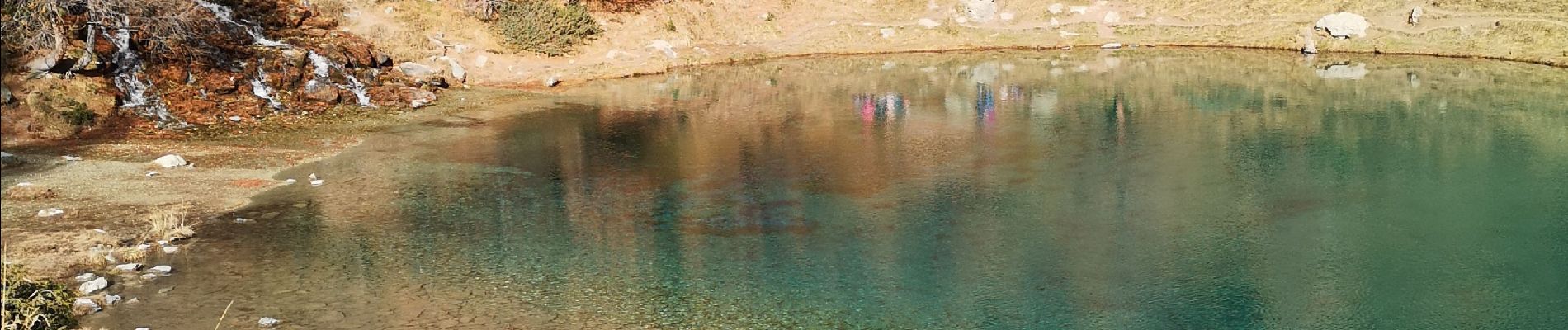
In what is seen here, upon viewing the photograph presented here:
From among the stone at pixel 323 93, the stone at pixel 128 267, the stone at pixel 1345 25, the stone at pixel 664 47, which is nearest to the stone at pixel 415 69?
the stone at pixel 323 93

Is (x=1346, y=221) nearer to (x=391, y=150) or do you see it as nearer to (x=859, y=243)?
(x=859, y=243)

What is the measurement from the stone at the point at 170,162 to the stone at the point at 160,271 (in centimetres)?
778

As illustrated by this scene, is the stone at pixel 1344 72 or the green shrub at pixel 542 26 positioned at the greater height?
the green shrub at pixel 542 26

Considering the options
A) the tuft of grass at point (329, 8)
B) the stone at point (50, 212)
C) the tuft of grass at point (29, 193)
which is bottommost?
the stone at point (50, 212)

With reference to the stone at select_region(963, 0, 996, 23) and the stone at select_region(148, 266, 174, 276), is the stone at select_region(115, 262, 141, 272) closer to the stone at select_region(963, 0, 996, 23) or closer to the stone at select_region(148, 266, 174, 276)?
the stone at select_region(148, 266, 174, 276)

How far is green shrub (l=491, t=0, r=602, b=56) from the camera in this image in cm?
4275

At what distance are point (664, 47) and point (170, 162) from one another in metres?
21.2

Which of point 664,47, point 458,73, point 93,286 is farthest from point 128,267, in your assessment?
point 664,47

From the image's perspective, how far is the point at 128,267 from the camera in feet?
61.2

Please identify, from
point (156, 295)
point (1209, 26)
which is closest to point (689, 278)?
point (156, 295)

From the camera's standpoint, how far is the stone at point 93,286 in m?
17.4

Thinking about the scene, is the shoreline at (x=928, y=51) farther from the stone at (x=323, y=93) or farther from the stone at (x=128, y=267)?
the stone at (x=128, y=267)

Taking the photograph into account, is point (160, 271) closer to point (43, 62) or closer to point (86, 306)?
point (86, 306)

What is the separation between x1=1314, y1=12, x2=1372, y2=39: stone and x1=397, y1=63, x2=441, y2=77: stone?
29598 mm
